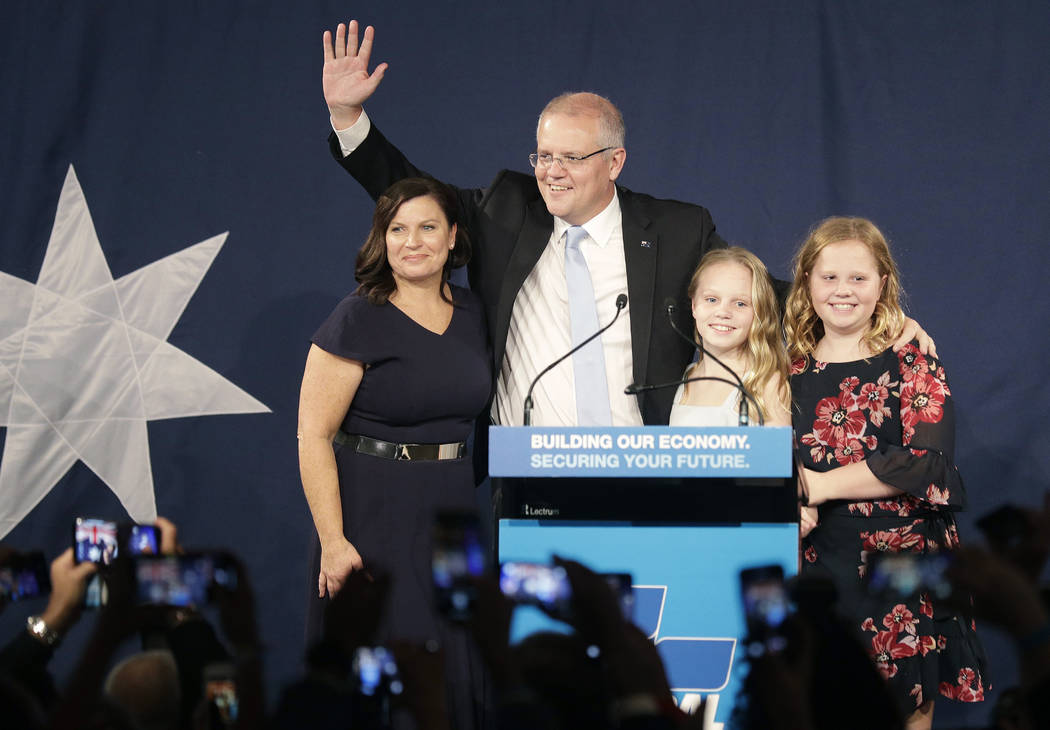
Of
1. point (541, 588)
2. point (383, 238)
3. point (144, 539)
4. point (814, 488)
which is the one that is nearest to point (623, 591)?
point (541, 588)

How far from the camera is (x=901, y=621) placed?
2430 mm

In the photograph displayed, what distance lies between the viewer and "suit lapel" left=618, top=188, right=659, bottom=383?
2818 millimetres

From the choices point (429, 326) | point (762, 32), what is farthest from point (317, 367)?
point (762, 32)

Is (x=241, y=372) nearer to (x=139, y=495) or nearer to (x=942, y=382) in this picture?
(x=139, y=495)

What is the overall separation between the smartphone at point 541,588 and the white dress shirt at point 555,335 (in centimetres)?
137

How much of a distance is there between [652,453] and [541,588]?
1.64 feet

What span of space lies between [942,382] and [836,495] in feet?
1.29

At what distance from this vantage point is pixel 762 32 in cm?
372

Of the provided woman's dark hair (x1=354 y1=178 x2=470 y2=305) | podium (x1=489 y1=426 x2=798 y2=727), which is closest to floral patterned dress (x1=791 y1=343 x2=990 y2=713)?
podium (x1=489 y1=426 x2=798 y2=727)

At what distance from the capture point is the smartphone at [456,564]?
51.3 inches

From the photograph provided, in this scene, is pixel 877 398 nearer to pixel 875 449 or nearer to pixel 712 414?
pixel 875 449

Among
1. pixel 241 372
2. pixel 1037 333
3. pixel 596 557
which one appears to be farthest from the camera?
pixel 241 372

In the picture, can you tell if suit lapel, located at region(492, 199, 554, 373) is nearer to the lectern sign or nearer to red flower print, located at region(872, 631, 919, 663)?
the lectern sign

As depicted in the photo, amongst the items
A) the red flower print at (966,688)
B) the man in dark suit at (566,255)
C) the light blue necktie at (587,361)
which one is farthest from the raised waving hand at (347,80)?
the red flower print at (966,688)
